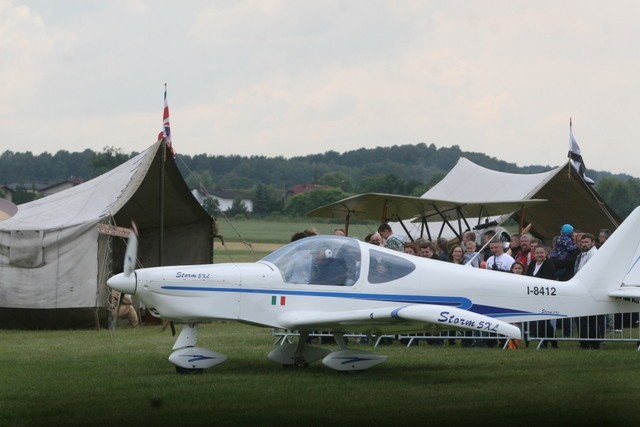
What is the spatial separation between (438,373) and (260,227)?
26579mm

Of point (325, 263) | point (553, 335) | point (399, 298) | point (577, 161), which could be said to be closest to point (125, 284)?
point (325, 263)

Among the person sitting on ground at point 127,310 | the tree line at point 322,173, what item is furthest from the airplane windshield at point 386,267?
the tree line at point 322,173

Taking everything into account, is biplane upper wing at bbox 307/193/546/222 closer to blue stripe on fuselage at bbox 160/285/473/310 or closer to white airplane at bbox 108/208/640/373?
white airplane at bbox 108/208/640/373

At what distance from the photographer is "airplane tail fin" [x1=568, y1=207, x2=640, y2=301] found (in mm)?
12711

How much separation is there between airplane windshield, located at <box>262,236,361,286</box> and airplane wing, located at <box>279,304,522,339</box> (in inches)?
15.3

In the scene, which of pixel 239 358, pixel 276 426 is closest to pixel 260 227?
pixel 239 358

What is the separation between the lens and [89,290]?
60.4 feet

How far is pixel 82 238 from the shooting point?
18484mm

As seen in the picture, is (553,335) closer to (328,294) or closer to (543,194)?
(328,294)

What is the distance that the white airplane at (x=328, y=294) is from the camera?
11.6 metres

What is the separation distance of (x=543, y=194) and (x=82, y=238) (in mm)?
13623

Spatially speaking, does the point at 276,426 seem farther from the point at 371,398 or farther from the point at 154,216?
the point at 154,216

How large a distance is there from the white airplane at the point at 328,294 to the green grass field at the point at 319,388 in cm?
46

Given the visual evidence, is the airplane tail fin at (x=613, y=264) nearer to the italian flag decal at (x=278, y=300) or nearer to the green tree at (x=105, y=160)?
the italian flag decal at (x=278, y=300)
